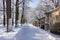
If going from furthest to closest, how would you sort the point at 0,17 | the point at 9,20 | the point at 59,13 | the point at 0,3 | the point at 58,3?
the point at 0,17 < the point at 0,3 < the point at 58,3 < the point at 9,20 < the point at 59,13

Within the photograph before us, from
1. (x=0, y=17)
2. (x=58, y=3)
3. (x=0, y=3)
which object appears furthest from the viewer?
(x=0, y=17)

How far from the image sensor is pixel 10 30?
17219 mm

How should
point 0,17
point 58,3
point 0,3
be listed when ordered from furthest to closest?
point 0,17 → point 0,3 → point 58,3

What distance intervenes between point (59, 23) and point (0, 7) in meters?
32.0

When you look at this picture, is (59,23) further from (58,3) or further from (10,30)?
(58,3)

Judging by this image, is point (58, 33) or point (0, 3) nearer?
point (58, 33)

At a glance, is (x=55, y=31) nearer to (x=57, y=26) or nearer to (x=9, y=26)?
(x=57, y=26)

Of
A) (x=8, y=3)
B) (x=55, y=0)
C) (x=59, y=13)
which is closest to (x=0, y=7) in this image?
(x=55, y=0)

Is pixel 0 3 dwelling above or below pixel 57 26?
above

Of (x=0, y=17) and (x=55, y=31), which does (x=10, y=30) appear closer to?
(x=55, y=31)

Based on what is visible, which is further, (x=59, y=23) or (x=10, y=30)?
(x=10, y=30)

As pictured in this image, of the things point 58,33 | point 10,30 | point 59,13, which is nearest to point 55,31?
point 58,33

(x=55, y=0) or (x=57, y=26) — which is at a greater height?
(x=55, y=0)

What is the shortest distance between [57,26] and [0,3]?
3111 cm
